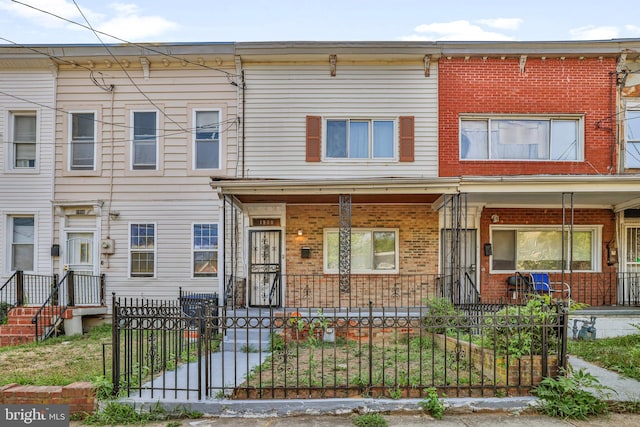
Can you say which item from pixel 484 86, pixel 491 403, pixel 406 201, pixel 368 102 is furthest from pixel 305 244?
pixel 491 403

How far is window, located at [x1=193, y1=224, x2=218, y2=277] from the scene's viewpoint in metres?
12.3

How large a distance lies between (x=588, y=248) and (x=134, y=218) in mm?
12215

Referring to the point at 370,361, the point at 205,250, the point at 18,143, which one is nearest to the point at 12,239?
the point at 18,143

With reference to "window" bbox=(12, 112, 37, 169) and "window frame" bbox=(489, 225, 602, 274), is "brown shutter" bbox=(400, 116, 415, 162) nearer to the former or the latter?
"window frame" bbox=(489, 225, 602, 274)

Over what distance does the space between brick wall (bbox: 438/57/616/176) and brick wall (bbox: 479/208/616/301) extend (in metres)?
1.13

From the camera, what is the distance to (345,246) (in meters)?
10.3

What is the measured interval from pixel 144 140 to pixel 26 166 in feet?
10.9

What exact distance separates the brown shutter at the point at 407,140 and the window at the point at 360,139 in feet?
1.00

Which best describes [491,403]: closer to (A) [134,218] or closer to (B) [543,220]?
(B) [543,220]

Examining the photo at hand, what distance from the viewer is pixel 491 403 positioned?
5449 mm

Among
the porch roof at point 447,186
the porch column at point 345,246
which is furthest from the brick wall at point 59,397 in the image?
the porch column at point 345,246

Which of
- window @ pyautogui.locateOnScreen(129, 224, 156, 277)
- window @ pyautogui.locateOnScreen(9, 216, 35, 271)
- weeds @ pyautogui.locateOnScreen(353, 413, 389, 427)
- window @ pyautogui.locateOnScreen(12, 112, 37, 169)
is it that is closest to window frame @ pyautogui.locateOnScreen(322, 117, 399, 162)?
window @ pyautogui.locateOnScreen(129, 224, 156, 277)

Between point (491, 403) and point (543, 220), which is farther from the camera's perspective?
point (543, 220)

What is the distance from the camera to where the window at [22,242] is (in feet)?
41.0
